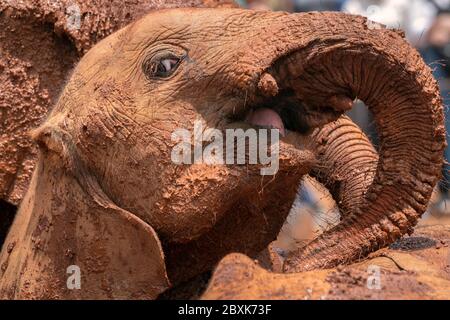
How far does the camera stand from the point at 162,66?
3121 millimetres

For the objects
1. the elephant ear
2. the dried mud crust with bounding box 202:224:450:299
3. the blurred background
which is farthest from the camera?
the blurred background

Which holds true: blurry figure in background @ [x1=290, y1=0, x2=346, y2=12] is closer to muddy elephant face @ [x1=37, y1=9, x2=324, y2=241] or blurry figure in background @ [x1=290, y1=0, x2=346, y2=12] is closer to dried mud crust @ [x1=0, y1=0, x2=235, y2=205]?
dried mud crust @ [x1=0, y1=0, x2=235, y2=205]

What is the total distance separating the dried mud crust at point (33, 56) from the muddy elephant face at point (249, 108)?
77cm

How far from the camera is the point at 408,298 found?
8.70 feet

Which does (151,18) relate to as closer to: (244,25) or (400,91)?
(244,25)

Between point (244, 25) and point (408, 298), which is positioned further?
point (244, 25)

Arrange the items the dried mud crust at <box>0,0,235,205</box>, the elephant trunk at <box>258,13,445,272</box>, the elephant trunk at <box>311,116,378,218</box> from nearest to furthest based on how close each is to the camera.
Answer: the elephant trunk at <box>258,13,445,272</box> → the elephant trunk at <box>311,116,378,218</box> → the dried mud crust at <box>0,0,235,205</box>

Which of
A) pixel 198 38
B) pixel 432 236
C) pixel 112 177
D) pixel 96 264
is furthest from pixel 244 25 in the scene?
pixel 432 236

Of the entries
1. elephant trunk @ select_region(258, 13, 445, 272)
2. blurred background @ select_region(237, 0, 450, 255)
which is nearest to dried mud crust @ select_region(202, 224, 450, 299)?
elephant trunk @ select_region(258, 13, 445, 272)

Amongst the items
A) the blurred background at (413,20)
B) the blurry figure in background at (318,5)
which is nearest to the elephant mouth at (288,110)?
the blurred background at (413,20)

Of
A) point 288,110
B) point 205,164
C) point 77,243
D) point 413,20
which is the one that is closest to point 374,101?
point 288,110

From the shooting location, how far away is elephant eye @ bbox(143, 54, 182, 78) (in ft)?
10.2

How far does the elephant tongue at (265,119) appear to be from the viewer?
2939 millimetres
